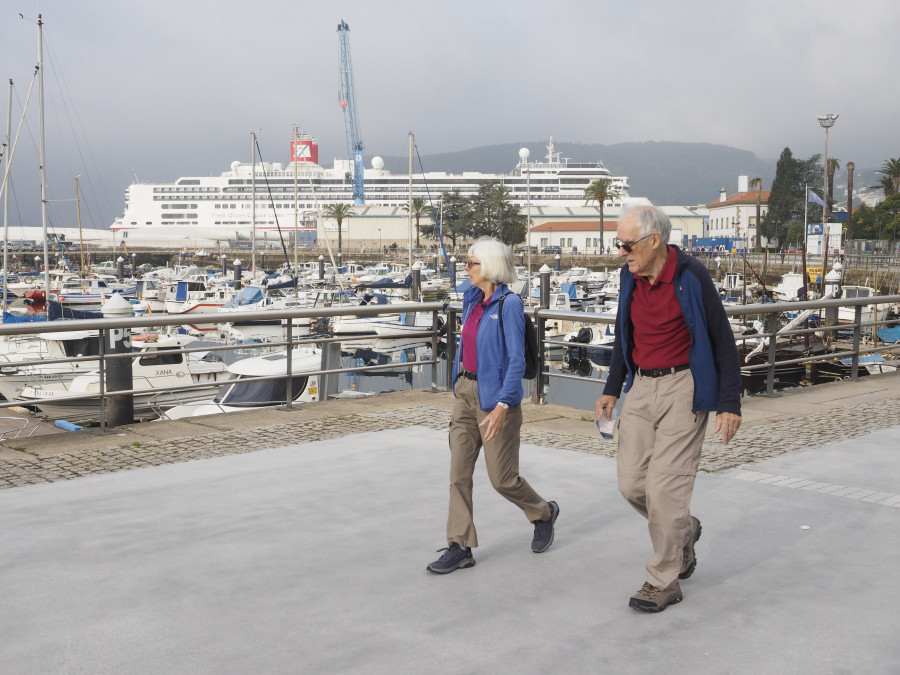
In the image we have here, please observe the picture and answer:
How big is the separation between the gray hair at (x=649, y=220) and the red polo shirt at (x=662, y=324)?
4.6 inches

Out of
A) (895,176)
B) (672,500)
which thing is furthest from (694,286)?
(895,176)

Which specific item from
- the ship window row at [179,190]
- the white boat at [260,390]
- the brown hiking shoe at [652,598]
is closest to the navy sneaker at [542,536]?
the brown hiking shoe at [652,598]

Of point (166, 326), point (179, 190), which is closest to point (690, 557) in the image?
point (166, 326)

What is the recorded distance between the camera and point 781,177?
101 meters

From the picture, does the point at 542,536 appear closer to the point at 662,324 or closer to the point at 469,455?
the point at 469,455

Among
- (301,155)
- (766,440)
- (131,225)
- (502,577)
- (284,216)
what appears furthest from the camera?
(301,155)

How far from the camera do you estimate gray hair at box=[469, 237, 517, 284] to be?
4.58 meters

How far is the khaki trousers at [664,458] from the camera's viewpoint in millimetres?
3969

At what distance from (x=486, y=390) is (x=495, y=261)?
2.11 feet

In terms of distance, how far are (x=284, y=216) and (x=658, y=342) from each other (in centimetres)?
14004

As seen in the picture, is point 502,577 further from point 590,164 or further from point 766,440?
point 590,164

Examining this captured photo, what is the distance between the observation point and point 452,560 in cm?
461

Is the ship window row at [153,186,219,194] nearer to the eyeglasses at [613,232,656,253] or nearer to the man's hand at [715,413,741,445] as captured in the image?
the eyeglasses at [613,232,656,253]

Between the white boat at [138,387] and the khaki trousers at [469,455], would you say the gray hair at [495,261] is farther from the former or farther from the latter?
the white boat at [138,387]
